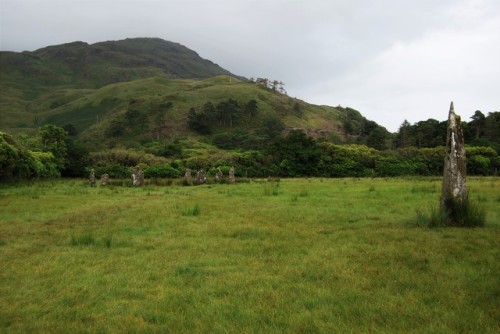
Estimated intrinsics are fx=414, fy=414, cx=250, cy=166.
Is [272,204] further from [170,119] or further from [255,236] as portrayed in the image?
[170,119]

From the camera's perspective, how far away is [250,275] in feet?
29.0

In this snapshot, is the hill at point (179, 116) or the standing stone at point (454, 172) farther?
the hill at point (179, 116)

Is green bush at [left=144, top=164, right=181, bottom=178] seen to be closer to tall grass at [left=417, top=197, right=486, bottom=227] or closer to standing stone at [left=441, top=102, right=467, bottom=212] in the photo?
standing stone at [left=441, top=102, right=467, bottom=212]

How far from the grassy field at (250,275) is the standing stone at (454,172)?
4.36 feet

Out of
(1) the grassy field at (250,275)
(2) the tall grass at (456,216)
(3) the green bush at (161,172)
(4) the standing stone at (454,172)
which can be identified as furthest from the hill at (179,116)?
(2) the tall grass at (456,216)

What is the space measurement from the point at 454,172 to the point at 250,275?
927 cm

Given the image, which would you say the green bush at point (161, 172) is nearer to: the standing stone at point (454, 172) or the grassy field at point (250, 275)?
the grassy field at point (250, 275)

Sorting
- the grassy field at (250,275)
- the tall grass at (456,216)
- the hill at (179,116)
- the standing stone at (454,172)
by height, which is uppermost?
the hill at (179,116)

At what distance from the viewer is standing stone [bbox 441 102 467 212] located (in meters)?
14.2

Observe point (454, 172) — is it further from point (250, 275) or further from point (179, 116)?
Result: point (179, 116)

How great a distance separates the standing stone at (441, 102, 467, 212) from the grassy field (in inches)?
52.4

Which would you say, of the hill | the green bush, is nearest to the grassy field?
the green bush

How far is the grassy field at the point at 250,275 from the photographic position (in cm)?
655

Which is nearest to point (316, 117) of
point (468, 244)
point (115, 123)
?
point (115, 123)
